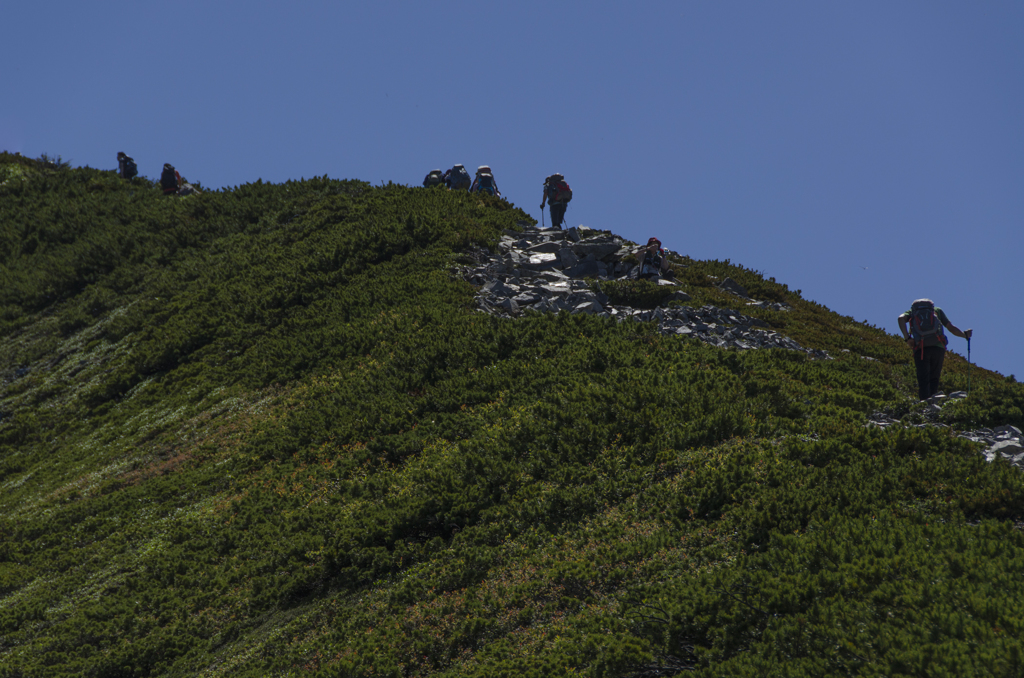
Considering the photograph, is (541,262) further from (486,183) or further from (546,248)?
(486,183)

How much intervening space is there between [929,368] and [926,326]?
985 millimetres

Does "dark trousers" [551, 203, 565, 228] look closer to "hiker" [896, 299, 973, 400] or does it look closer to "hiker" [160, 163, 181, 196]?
"hiker" [896, 299, 973, 400]

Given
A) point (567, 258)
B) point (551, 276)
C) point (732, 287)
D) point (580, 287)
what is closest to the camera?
point (580, 287)

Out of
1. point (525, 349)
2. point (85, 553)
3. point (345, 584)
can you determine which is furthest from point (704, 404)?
point (85, 553)

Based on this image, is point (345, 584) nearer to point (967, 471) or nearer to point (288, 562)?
point (288, 562)

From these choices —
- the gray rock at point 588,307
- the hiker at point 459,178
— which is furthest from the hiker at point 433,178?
the gray rock at point 588,307

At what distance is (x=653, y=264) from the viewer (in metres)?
24.5

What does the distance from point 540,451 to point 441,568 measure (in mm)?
3286

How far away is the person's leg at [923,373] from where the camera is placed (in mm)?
15492

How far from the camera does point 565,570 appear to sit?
9742mm

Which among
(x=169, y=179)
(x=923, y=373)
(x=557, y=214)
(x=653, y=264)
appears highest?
(x=169, y=179)

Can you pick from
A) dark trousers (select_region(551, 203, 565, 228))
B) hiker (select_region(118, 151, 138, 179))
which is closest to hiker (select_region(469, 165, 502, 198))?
dark trousers (select_region(551, 203, 565, 228))

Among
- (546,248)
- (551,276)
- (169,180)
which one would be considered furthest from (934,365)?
(169,180)

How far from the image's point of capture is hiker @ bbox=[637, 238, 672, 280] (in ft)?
79.6
